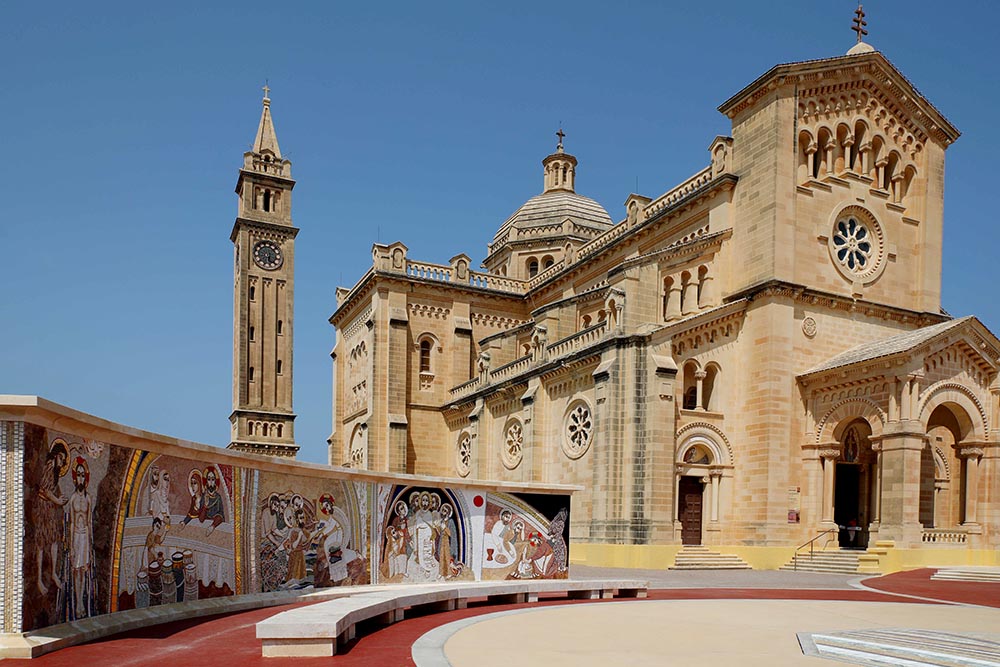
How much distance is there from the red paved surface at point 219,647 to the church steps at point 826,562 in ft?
51.5

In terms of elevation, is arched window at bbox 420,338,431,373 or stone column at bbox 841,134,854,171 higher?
stone column at bbox 841,134,854,171

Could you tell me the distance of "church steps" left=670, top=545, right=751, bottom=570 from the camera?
84.7 feet

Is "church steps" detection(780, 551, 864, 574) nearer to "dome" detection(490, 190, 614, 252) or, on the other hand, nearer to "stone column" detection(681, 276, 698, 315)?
"stone column" detection(681, 276, 698, 315)

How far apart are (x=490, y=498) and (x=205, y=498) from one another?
608 centimetres

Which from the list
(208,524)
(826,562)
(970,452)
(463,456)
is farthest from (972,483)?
(208,524)

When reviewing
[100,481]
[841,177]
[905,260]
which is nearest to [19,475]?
[100,481]

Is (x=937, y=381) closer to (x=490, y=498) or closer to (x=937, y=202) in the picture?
(x=937, y=202)

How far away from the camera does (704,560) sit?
2603cm

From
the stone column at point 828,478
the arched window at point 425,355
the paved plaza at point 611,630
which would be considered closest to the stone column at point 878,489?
the stone column at point 828,478

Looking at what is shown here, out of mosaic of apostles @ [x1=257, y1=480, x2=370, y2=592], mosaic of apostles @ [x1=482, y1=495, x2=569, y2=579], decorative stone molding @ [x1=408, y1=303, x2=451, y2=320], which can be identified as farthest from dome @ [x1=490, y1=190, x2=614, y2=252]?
mosaic of apostles @ [x1=257, y1=480, x2=370, y2=592]

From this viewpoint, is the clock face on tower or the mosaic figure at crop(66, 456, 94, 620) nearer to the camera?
the mosaic figure at crop(66, 456, 94, 620)

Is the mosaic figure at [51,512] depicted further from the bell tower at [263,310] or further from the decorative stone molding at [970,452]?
the bell tower at [263,310]

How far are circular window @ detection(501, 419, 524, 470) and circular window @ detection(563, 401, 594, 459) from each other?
4.01 m

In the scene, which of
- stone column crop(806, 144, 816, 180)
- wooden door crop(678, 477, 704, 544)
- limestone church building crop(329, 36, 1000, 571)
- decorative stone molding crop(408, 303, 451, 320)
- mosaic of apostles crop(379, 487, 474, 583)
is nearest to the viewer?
mosaic of apostles crop(379, 487, 474, 583)
